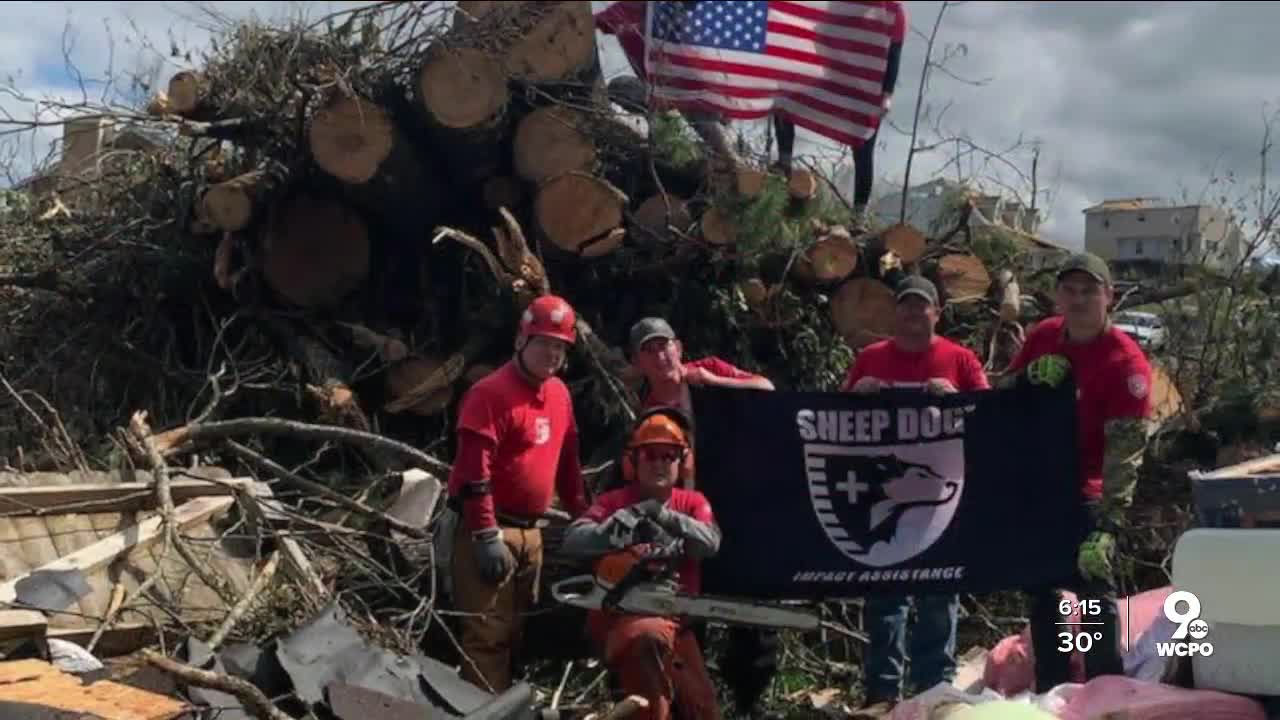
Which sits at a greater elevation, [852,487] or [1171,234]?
[1171,234]

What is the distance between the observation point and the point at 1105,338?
4.66 m

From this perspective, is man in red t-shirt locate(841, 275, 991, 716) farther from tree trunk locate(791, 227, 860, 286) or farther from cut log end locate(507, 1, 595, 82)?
cut log end locate(507, 1, 595, 82)

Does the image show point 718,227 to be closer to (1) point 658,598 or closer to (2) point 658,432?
(2) point 658,432

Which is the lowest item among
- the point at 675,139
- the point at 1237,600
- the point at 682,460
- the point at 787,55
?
the point at 1237,600

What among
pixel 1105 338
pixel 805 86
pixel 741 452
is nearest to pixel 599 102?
pixel 805 86

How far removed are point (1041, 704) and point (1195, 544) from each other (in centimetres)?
66

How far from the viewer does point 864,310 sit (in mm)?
6984

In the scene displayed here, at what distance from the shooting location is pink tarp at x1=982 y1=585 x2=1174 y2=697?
4672 mm

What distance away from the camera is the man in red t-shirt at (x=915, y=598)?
16.1ft

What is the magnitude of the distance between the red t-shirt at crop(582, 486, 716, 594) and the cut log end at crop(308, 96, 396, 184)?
8.67 ft

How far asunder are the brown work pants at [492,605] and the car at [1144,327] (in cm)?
431

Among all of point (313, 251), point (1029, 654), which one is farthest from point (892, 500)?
point (313, 251)

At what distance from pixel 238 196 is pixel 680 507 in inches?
128

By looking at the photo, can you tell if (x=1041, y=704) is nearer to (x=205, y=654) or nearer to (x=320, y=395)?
(x=205, y=654)
